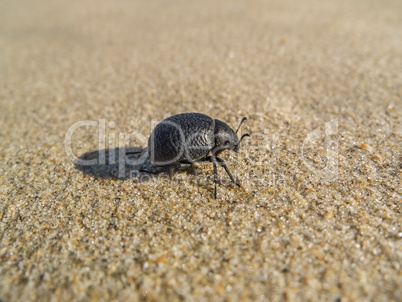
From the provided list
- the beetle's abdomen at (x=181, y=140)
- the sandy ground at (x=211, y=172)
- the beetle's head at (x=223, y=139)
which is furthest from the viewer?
the beetle's head at (x=223, y=139)

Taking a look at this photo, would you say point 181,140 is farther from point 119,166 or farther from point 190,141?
point 119,166

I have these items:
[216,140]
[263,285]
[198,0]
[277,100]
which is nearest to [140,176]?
[216,140]

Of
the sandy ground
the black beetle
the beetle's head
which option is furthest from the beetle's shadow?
the beetle's head

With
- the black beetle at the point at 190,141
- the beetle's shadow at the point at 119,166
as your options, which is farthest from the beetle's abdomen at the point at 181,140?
the beetle's shadow at the point at 119,166

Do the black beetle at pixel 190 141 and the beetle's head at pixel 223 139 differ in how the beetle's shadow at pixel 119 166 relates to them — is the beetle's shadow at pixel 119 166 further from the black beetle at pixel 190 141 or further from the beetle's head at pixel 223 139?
the beetle's head at pixel 223 139

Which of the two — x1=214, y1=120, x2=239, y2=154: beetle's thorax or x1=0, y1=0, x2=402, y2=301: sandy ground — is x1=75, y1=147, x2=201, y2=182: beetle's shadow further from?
x1=214, y1=120, x2=239, y2=154: beetle's thorax

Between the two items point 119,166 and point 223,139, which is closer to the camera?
point 223,139

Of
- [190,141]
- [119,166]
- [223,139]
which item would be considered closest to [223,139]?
[223,139]

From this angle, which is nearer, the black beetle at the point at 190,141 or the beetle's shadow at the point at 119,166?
the black beetle at the point at 190,141
